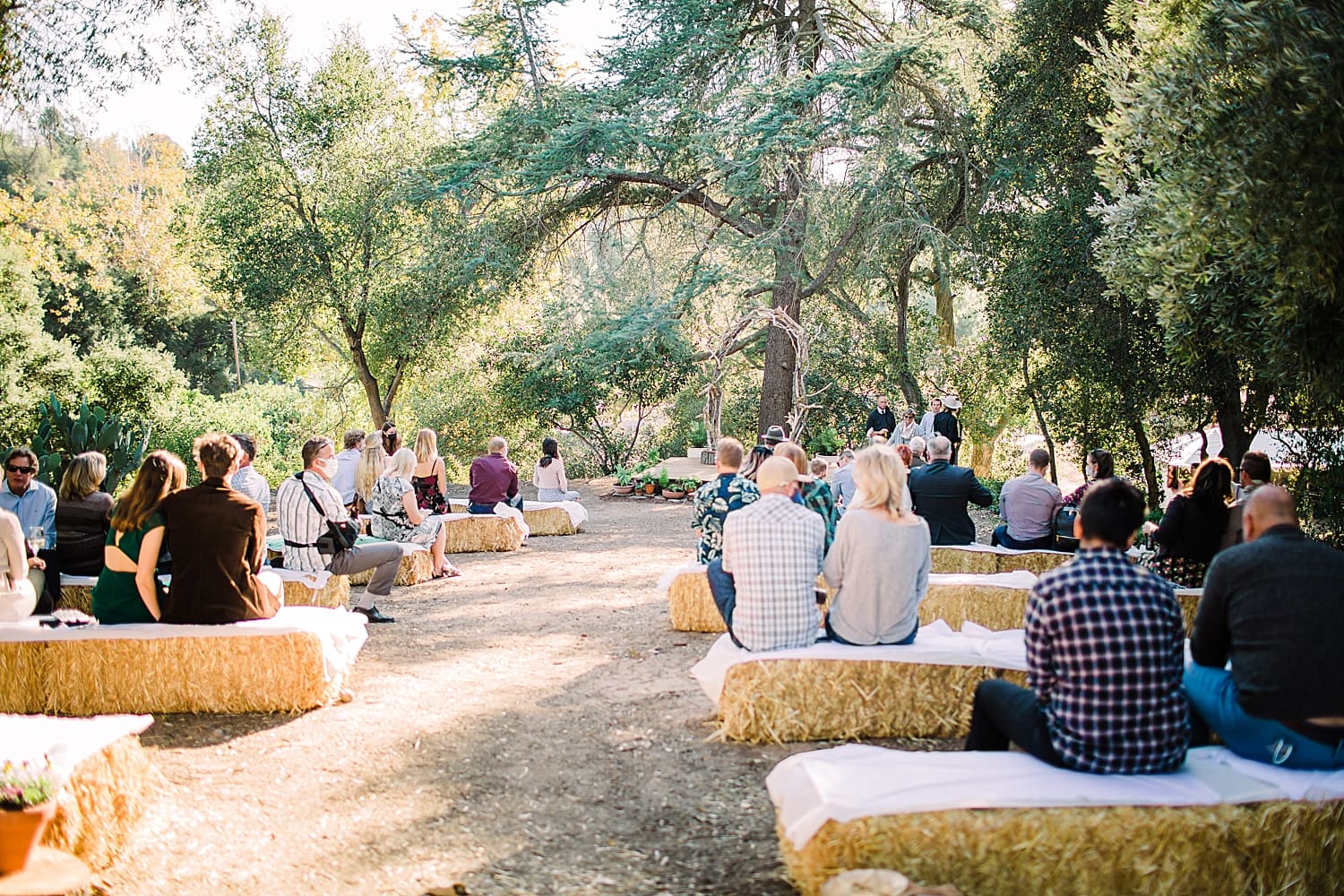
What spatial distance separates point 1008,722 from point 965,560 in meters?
5.58

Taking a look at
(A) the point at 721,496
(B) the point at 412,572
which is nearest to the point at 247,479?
(B) the point at 412,572

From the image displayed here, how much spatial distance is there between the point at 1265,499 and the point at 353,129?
21.1m

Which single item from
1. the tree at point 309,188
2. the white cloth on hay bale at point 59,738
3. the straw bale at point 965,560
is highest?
the tree at point 309,188

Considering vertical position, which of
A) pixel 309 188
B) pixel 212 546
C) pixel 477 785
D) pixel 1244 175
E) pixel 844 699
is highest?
pixel 309 188

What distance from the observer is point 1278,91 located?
15.5ft

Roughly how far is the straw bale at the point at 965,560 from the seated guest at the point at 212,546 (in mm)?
5827

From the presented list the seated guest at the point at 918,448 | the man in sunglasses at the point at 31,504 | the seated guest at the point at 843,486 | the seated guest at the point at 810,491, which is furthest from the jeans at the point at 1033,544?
the man in sunglasses at the point at 31,504

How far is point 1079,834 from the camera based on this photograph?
3.38m

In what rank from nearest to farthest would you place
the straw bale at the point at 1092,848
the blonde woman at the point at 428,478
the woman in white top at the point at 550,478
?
the straw bale at the point at 1092,848 < the blonde woman at the point at 428,478 < the woman in white top at the point at 550,478

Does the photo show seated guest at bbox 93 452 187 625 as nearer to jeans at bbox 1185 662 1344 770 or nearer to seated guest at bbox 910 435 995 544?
jeans at bbox 1185 662 1344 770

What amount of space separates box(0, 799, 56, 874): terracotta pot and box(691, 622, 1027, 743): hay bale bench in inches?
120

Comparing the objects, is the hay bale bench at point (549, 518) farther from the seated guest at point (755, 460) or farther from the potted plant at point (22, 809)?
the potted plant at point (22, 809)

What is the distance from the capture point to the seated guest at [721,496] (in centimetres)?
733

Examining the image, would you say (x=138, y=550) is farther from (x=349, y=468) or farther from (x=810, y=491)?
(x=349, y=468)
